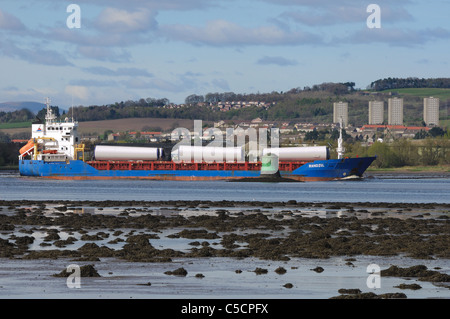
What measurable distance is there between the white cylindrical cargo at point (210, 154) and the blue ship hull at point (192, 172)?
219 cm

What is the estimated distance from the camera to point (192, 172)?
92938 mm

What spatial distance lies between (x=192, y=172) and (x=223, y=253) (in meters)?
65.9

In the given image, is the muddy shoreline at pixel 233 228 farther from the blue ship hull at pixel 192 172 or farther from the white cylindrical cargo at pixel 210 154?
the white cylindrical cargo at pixel 210 154

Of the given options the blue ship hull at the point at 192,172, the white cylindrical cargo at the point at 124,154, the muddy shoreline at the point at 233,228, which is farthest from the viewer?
the white cylindrical cargo at the point at 124,154

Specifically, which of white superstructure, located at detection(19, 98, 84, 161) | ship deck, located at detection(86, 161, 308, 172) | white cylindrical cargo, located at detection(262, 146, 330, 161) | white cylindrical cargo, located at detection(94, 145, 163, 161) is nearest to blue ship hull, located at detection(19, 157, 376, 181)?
ship deck, located at detection(86, 161, 308, 172)

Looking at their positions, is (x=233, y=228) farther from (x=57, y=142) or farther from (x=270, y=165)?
(x=57, y=142)

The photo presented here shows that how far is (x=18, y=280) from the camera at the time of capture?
21.6 meters

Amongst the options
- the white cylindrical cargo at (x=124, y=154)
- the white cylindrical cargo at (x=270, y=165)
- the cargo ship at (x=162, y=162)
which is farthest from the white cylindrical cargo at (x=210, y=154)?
the white cylindrical cargo at (x=270, y=165)

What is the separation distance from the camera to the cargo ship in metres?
91.9

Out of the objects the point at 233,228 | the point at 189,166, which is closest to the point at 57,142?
the point at 189,166

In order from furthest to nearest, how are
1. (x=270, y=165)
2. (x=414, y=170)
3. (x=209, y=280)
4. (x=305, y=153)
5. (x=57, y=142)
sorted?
(x=414, y=170)
(x=57, y=142)
(x=305, y=153)
(x=270, y=165)
(x=209, y=280)

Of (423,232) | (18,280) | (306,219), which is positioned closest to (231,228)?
(306,219)

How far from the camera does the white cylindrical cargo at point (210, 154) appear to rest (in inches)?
3686
